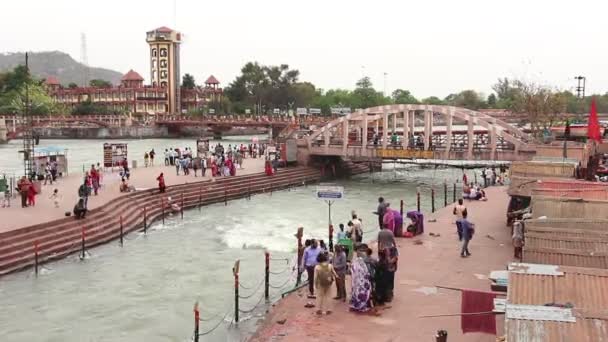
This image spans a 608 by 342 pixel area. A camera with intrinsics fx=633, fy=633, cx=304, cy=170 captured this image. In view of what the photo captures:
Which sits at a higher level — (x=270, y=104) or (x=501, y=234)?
(x=270, y=104)

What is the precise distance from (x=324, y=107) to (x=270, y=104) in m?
14.8

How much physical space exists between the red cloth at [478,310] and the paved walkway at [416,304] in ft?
1.19

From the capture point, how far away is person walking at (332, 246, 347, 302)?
508 inches

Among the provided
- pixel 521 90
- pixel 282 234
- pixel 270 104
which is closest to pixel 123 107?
pixel 270 104

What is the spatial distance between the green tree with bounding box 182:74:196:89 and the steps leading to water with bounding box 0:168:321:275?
106 m

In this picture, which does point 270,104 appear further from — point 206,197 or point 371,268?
point 371,268

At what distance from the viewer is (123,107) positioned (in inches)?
5162

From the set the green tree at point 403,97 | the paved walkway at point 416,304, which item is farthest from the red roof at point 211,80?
the paved walkway at point 416,304

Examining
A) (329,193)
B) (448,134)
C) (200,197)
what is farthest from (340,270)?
(448,134)

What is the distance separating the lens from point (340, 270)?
13.0 metres

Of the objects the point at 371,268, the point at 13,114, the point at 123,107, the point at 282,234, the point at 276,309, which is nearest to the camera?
the point at 371,268

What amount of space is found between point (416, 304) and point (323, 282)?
2132 millimetres

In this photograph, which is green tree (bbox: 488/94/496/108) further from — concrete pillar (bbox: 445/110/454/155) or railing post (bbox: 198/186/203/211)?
railing post (bbox: 198/186/203/211)

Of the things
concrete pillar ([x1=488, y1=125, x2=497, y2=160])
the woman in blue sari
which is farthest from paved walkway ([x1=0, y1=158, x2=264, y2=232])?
concrete pillar ([x1=488, y1=125, x2=497, y2=160])
